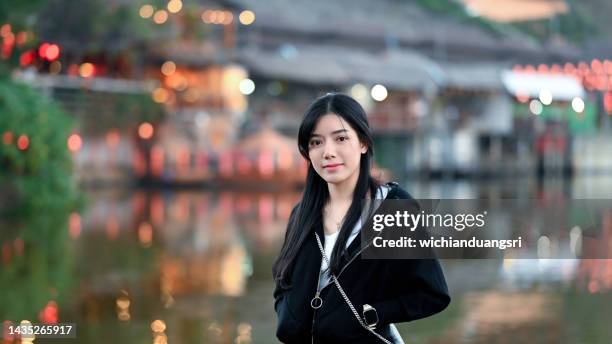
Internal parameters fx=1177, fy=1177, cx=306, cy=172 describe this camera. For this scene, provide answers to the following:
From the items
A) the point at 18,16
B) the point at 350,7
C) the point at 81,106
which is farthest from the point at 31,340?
the point at 350,7

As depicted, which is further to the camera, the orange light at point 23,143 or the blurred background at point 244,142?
the orange light at point 23,143

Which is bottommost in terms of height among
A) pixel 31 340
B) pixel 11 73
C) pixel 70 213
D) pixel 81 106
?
pixel 31 340

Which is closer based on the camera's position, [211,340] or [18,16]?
[211,340]

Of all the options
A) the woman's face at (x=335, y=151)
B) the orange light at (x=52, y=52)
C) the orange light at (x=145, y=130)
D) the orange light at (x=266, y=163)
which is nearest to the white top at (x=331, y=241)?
the woman's face at (x=335, y=151)

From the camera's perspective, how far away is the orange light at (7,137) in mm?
24628

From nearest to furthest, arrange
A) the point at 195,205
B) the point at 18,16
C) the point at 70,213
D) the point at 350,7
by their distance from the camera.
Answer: the point at 70,213
the point at 18,16
the point at 195,205
the point at 350,7

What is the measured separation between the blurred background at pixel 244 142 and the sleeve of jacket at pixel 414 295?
5909 mm

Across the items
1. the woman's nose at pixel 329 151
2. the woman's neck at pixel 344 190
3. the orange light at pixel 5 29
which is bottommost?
the woman's neck at pixel 344 190

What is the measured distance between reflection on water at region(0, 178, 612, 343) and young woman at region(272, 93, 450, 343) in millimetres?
5780

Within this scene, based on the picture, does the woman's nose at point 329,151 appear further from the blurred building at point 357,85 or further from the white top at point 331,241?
the blurred building at point 357,85

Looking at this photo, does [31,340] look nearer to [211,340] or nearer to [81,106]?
[211,340]

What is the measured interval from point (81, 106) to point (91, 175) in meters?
2.63

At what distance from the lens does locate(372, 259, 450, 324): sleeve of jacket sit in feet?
11.0

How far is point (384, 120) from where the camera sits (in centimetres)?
4888
